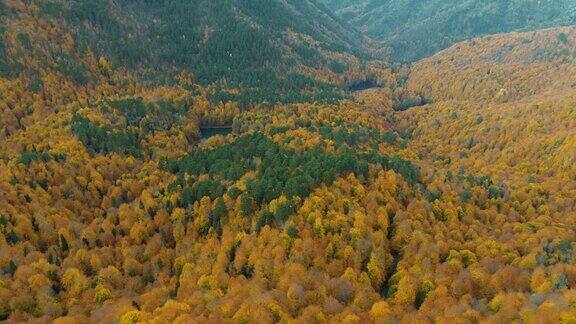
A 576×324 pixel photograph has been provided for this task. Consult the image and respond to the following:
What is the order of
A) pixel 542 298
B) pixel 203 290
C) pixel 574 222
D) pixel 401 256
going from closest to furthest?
pixel 542 298 < pixel 203 290 < pixel 401 256 < pixel 574 222

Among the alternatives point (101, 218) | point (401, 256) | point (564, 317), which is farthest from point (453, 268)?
point (101, 218)

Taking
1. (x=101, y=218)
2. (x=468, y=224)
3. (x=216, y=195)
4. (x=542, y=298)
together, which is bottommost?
(x=101, y=218)

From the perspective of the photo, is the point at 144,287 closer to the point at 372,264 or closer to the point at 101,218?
the point at 101,218

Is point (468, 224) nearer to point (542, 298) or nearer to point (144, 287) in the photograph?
point (542, 298)

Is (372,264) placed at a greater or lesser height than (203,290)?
greater

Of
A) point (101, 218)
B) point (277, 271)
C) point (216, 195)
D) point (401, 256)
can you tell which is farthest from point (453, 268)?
point (101, 218)

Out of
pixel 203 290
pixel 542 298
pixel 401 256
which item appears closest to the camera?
pixel 542 298

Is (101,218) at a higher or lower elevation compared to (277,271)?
lower

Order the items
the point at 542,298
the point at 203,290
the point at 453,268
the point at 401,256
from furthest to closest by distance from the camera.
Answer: the point at 401,256
the point at 453,268
the point at 203,290
the point at 542,298

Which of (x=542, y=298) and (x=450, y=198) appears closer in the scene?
(x=542, y=298)
